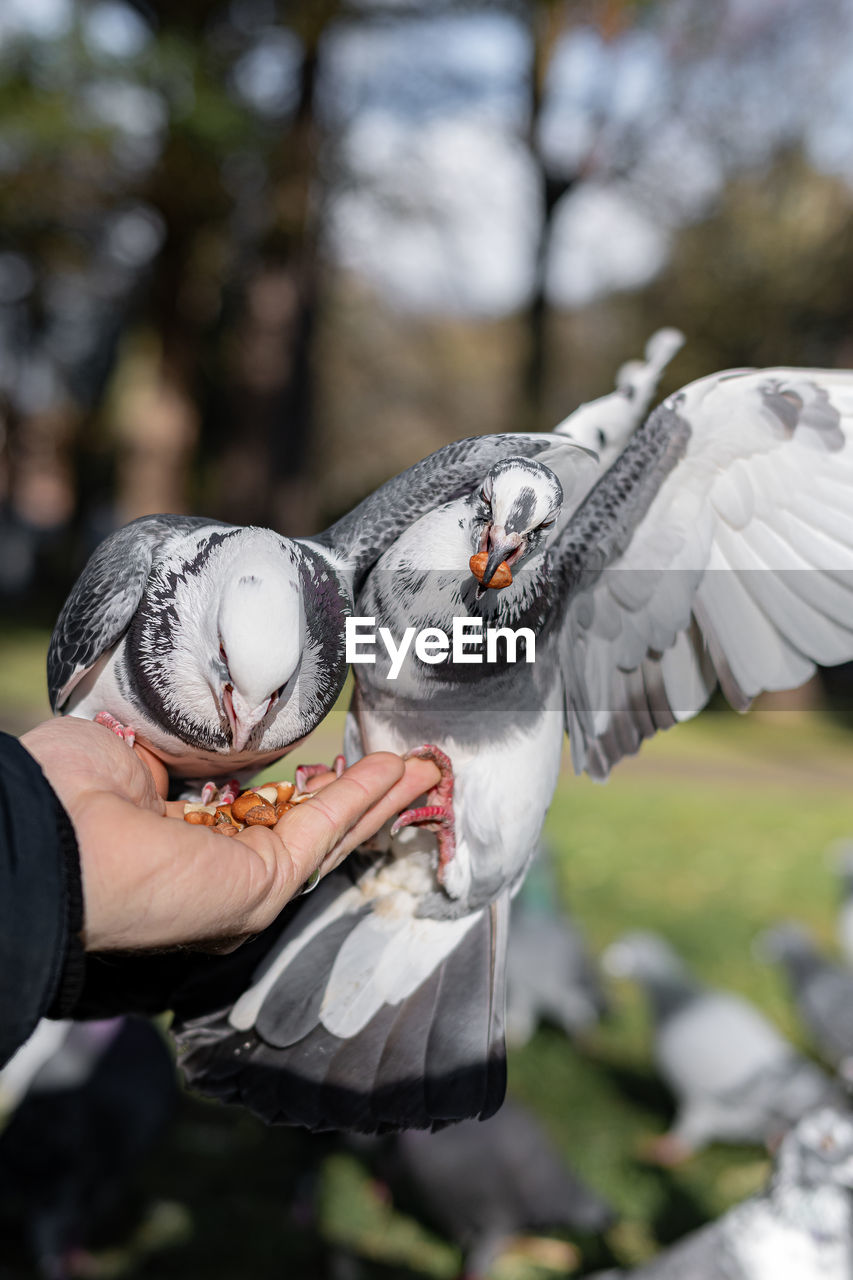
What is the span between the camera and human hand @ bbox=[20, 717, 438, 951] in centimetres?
162

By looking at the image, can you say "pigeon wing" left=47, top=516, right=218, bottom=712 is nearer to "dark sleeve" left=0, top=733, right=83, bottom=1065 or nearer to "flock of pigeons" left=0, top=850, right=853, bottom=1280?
"dark sleeve" left=0, top=733, right=83, bottom=1065

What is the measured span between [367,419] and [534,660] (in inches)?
767

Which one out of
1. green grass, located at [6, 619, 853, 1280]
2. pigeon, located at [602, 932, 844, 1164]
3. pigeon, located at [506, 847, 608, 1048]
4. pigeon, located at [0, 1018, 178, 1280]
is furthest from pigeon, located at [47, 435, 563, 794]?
pigeon, located at [506, 847, 608, 1048]

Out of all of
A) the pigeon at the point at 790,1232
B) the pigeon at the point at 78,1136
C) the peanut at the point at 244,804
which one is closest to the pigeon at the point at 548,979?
the pigeon at the point at 78,1136

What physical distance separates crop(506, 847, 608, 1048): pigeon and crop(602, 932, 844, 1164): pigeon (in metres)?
0.41

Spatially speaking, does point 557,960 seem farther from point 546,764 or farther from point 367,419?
point 367,419

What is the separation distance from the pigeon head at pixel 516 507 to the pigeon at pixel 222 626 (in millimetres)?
207

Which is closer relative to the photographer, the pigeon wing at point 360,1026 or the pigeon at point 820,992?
the pigeon wing at point 360,1026

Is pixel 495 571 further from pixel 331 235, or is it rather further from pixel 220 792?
pixel 331 235

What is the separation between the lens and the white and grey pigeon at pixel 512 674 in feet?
6.72

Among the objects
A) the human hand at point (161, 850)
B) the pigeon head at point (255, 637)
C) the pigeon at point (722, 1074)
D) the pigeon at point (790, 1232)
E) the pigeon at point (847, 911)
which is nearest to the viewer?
the human hand at point (161, 850)

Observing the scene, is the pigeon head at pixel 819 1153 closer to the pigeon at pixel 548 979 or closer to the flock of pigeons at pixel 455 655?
the flock of pigeons at pixel 455 655

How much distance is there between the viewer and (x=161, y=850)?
5.39 feet

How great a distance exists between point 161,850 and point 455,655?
704 millimetres
